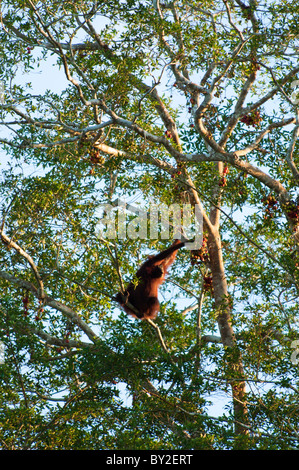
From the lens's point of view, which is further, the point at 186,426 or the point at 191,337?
the point at 191,337

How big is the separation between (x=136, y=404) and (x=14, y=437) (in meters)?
1.35

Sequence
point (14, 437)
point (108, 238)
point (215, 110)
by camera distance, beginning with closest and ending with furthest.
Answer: point (14, 437) < point (108, 238) < point (215, 110)

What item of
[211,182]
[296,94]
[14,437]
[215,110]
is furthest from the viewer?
[215,110]

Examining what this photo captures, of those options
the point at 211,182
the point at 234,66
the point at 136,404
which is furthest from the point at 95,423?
the point at 234,66

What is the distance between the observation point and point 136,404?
21.8 feet

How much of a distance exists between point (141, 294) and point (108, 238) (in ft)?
7.31

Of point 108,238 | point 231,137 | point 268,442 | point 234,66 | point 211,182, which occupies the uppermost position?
point 234,66

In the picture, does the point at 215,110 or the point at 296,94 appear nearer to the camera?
the point at 296,94

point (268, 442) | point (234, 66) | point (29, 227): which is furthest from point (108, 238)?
point (234, 66)

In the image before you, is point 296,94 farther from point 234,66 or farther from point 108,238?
point 108,238

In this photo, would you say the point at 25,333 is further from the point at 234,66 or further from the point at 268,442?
the point at 234,66

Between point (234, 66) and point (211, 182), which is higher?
point (234, 66)

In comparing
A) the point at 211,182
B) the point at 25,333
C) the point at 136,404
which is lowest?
the point at 136,404

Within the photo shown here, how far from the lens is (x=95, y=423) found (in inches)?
261
